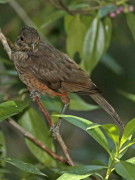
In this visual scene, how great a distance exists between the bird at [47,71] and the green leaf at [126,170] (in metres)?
1.83

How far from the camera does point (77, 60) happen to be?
7066 mm

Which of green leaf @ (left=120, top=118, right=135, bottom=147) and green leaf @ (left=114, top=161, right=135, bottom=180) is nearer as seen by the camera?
green leaf @ (left=114, top=161, right=135, bottom=180)

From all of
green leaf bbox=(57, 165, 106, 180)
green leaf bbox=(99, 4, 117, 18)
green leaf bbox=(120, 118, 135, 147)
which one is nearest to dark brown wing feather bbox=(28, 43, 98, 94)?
green leaf bbox=(99, 4, 117, 18)

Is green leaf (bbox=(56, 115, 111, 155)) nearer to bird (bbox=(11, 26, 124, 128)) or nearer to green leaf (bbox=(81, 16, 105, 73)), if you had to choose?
bird (bbox=(11, 26, 124, 128))

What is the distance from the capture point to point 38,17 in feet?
20.9

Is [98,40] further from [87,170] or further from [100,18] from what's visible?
[87,170]

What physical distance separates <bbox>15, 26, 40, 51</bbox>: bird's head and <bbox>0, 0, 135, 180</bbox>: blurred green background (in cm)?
31

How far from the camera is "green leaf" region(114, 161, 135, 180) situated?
8.43 feet

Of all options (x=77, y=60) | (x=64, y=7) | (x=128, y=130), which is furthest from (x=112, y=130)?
(x=77, y=60)

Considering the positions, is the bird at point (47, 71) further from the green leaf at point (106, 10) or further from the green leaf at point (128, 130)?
the green leaf at point (128, 130)

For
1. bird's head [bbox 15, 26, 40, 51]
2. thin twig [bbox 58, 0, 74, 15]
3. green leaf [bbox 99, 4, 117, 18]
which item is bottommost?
green leaf [bbox 99, 4, 117, 18]

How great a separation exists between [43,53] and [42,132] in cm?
79

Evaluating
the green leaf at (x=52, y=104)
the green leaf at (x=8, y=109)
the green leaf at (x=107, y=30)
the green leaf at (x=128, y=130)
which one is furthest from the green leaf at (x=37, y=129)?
the green leaf at (x=128, y=130)

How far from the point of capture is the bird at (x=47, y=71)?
15.1 feet
